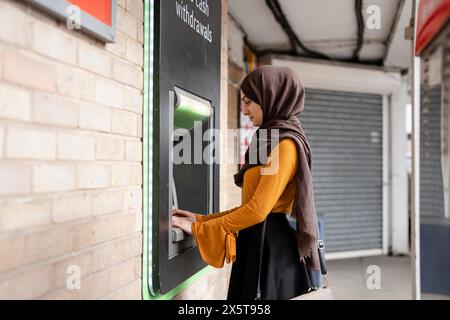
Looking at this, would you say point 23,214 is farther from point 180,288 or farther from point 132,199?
point 180,288

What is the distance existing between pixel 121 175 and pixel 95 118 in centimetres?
26

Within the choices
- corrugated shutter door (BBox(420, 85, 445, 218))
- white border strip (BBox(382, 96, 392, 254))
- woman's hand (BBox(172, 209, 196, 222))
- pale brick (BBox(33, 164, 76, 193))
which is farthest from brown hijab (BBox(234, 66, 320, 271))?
white border strip (BBox(382, 96, 392, 254))

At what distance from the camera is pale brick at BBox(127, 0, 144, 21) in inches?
63.1

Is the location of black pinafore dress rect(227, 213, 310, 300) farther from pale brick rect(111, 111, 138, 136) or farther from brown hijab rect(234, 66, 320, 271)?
pale brick rect(111, 111, 138, 136)

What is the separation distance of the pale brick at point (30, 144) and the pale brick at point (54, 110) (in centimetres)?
4

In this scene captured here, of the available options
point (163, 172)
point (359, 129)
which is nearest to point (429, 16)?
point (163, 172)

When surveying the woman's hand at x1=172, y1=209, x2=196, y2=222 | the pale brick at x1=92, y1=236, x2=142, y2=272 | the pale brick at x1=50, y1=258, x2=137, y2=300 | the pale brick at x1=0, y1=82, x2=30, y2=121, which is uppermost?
the pale brick at x1=0, y1=82, x2=30, y2=121

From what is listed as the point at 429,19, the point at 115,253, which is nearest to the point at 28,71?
the point at 115,253

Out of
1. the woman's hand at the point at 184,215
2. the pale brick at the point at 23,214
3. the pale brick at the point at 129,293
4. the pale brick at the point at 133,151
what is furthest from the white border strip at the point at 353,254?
the pale brick at the point at 23,214

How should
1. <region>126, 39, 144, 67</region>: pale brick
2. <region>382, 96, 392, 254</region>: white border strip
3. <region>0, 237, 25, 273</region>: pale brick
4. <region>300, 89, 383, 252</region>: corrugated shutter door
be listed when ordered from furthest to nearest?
<region>382, 96, 392, 254</region>: white border strip → <region>300, 89, 383, 252</region>: corrugated shutter door → <region>126, 39, 144, 67</region>: pale brick → <region>0, 237, 25, 273</region>: pale brick

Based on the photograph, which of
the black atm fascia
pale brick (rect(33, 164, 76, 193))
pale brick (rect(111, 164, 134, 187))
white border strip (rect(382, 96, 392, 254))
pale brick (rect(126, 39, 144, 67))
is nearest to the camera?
pale brick (rect(33, 164, 76, 193))

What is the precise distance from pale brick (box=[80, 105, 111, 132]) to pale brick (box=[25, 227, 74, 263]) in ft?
1.07

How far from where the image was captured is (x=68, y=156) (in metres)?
1.24

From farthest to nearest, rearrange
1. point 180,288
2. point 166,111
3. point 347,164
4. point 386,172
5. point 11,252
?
point 386,172 < point 347,164 < point 180,288 < point 166,111 < point 11,252
